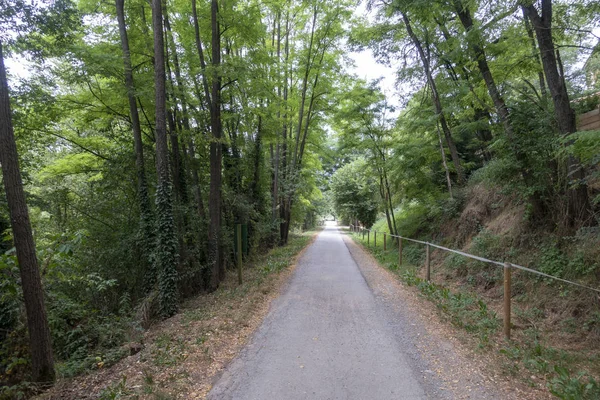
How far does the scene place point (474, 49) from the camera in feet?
23.7

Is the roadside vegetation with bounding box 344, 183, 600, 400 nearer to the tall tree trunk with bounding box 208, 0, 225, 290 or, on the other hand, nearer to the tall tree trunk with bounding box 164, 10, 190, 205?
the tall tree trunk with bounding box 208, 0, 225, 290

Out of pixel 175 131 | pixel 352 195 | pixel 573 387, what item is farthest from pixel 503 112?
pixel 352 195

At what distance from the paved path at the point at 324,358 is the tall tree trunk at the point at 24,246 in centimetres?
281

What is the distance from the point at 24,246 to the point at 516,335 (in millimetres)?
6856

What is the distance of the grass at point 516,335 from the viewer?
3.28 m

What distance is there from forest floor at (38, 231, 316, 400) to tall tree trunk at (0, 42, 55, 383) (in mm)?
607

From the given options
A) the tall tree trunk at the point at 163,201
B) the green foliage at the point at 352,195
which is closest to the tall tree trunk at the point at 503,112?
the tall tree trunk at the point at 163,201

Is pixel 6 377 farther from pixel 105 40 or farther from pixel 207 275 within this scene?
pixel 105 40

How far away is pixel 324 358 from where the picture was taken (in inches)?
154

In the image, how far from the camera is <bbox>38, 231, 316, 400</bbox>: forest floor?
10.8 ft

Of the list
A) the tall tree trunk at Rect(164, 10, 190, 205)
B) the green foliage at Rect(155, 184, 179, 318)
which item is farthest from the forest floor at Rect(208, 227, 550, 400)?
the tall tree trunk at Rect(164, 10, 190, 205)

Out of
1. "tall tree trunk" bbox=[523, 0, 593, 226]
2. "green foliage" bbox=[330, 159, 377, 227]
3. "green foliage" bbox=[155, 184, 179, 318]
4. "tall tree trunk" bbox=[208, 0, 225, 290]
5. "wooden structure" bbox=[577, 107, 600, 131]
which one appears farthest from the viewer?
"green foliage" bbox=[330, 159, 377, 227]

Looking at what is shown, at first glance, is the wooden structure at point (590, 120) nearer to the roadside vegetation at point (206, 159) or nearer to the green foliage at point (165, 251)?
the roadside vegetation at point (206, 159)

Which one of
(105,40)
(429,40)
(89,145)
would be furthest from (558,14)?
(89,145)
